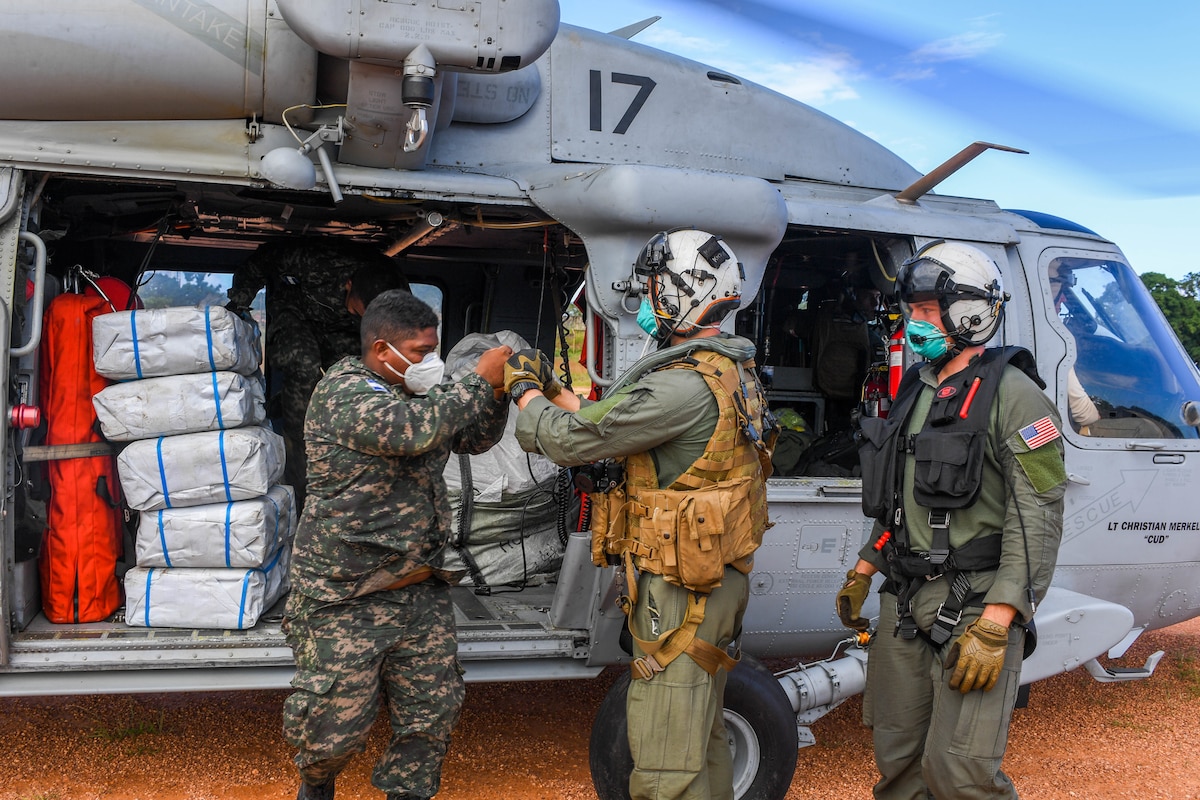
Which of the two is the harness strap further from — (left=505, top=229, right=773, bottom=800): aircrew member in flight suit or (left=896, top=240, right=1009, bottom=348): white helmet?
(left=896, top=240, right=1009, bottom=348): white helmet

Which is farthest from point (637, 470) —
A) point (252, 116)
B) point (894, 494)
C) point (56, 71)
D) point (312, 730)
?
point (56, 71)

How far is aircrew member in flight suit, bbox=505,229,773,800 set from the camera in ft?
8.90

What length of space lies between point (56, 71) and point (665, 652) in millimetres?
2832

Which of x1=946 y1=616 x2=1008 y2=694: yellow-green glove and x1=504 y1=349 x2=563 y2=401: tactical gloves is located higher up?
x1=504 y1=349 x2=563 y2=401: tactical gloves

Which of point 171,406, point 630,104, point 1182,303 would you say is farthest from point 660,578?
point 1182,303

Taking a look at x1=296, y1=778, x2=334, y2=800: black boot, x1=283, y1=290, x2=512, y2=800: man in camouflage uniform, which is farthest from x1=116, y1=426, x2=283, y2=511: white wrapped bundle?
x1=296, y1=778, x2=334, y2=800: black boot

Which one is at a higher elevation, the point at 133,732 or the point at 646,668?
the point at 646,668

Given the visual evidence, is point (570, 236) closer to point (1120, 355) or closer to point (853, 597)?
point (853, 597)

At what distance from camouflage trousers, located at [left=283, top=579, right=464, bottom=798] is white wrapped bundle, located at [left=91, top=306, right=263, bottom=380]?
45.9 inches

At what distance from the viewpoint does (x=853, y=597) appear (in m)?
3.10

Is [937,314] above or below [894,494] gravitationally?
above

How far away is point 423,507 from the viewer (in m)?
2.98

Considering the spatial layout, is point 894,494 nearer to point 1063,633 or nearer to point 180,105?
point 1063,633

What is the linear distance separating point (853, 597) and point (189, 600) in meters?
2.38
